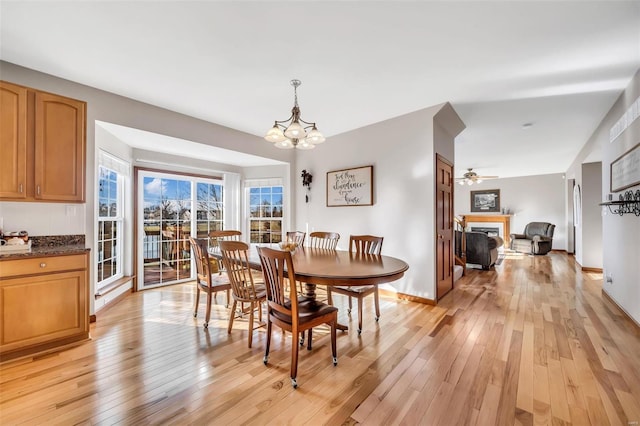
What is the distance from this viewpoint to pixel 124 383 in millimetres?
1878

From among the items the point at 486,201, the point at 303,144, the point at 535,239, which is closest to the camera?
the point at 303,144

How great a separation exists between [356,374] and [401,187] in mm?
2587

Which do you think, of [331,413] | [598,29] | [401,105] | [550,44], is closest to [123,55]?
[401,105]

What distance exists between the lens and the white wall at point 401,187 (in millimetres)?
3572

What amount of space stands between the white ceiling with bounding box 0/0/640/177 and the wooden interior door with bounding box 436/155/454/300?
865 millimetres

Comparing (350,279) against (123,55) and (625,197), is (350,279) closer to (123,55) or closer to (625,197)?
(123,55)

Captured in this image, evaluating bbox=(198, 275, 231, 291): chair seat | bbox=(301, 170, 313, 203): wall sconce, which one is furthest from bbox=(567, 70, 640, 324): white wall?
bbox=(198, 275, 231, 291): chair seat

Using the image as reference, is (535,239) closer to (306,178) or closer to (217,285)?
(306,178)

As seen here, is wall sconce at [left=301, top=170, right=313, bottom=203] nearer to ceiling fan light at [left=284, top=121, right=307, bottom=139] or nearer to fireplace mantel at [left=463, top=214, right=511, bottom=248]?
ceiling fan light at [left=284, top=121, right=307, bottom=139]

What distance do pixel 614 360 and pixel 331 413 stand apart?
2.35 m

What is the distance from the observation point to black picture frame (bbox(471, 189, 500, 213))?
961 centimetres

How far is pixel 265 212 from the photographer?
5441 mm

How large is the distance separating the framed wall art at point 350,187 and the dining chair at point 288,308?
2.35 meters

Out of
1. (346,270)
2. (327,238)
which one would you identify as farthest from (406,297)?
(346,270)
